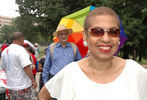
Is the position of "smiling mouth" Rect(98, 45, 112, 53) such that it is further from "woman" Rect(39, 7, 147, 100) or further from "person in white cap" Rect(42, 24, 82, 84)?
"person in white cap" Rect(42, 24, 82, 84)

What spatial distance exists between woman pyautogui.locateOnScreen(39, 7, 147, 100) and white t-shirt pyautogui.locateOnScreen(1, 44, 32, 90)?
95.1 inches

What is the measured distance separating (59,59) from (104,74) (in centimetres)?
216

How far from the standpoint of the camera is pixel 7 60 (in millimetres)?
3994

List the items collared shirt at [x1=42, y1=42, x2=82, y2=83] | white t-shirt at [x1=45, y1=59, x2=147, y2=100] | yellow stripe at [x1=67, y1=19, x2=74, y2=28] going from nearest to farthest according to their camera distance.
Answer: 1. white t-shirt at [x1=45, y1=59, x2=147, y2=100]
2. collared shirt at [x1=42, y1=42, x2=82, y2=83]
3. yellow stripe at [x1=67, y1=19, x2=74, y2=28]

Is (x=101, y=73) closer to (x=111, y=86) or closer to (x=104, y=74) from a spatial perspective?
(x=104, y=74)

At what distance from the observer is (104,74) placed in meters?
1.63

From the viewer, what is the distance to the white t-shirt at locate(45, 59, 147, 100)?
1.52 m

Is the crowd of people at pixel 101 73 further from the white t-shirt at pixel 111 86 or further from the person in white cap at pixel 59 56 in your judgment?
the person in white cap at pixel 59 56

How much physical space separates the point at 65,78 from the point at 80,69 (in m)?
0.14

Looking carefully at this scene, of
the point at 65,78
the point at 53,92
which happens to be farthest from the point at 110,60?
the point at 53,92

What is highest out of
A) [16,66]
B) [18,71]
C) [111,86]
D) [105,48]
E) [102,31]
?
[102,31]

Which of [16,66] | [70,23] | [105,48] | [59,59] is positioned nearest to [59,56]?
[59,59]

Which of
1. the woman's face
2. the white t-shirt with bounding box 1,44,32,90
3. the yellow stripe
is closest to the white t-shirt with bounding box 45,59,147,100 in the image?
the woman's face

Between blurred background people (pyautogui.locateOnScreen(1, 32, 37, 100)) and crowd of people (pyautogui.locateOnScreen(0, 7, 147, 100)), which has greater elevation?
crowd of people (pyautogui.locateOnScreen(0, 7, 147, 100))
